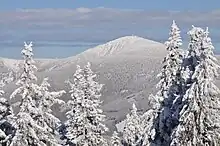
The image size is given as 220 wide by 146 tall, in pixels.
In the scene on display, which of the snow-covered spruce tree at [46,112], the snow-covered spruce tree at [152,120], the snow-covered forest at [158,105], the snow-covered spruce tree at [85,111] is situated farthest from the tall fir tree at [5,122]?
the snow-covered spruce tree at [152,120]

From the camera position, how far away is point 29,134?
26875 millimetres

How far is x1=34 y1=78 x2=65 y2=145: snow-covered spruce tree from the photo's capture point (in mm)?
27562

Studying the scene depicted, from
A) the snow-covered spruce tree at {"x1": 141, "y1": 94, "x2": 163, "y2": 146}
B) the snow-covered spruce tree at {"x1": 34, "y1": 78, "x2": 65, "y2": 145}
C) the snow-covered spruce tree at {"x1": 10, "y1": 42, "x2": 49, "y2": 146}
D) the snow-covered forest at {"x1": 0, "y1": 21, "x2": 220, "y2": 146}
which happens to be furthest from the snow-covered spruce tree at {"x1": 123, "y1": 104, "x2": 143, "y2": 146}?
the snow-covered spruce tree at {"x1": 10, "y1": 42, "x2": 49, "y2": 146}

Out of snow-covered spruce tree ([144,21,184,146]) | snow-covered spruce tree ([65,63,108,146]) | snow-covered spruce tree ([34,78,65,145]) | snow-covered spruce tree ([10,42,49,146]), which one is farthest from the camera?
snow-covered spruce tree ([65,63,108,146])

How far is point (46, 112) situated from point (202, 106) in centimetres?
824

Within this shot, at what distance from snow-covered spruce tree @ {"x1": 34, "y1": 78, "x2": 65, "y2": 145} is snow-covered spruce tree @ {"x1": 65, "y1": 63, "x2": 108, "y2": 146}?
3932 millimetres

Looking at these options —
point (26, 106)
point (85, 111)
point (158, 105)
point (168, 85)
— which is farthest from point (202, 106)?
point (85, 111)

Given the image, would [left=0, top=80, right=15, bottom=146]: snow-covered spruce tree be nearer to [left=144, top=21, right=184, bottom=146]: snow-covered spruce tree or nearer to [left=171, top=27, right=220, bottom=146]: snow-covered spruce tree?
[left=144, top=21, right=184, bottom=146]: snow-covered spruce tree

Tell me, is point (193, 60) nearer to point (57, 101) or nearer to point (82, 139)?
point (57, 101)

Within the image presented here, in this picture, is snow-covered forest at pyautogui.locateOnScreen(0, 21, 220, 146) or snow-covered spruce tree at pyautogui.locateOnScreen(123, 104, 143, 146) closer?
snow-covered forest at pyautogui.locateOnScreen(0, 21, 220, 146)

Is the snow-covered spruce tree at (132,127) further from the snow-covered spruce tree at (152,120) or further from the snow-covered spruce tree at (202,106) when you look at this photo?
the snow-covered spruce tree at (202,106)

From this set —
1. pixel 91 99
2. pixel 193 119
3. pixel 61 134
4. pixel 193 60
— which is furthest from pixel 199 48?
pixel 61 134

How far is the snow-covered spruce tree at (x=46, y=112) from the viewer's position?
2756 cm

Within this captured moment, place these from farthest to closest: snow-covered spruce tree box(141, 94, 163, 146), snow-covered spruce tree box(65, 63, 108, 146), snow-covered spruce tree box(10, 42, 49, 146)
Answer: snow-covered spruce tree box(65, 63, 108, 146)
snow-covered spruce tree box(141, 94, 163, 146)
snow-covered spruce tree box(10, 42, 49, 146)
